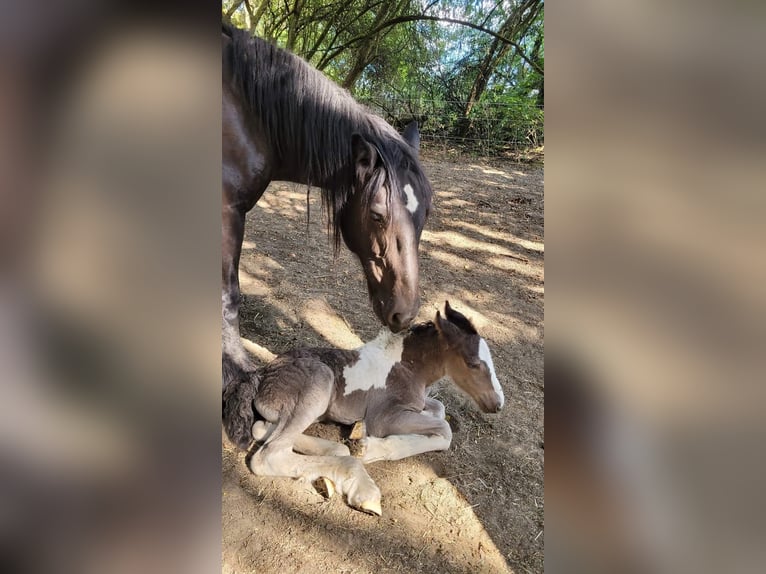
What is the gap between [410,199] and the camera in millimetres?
1572

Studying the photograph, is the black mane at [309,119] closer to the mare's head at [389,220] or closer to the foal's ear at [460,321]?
the mare's head at [389,220]

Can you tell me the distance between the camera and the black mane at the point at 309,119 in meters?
1.63

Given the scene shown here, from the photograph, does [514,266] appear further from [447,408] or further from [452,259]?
[447,408]

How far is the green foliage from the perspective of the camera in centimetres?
222

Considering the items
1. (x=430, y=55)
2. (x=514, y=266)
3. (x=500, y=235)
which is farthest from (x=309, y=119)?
(x=500, y=235)

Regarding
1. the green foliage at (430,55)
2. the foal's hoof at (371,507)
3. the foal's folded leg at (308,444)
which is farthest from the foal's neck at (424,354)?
the green foliage at (430,55)

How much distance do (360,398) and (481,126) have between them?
286 centimetres

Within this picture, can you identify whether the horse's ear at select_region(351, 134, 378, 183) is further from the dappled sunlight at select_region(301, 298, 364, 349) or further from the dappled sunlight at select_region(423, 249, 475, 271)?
the dappled sunlight at select_region(423, 249, 475, 271)
